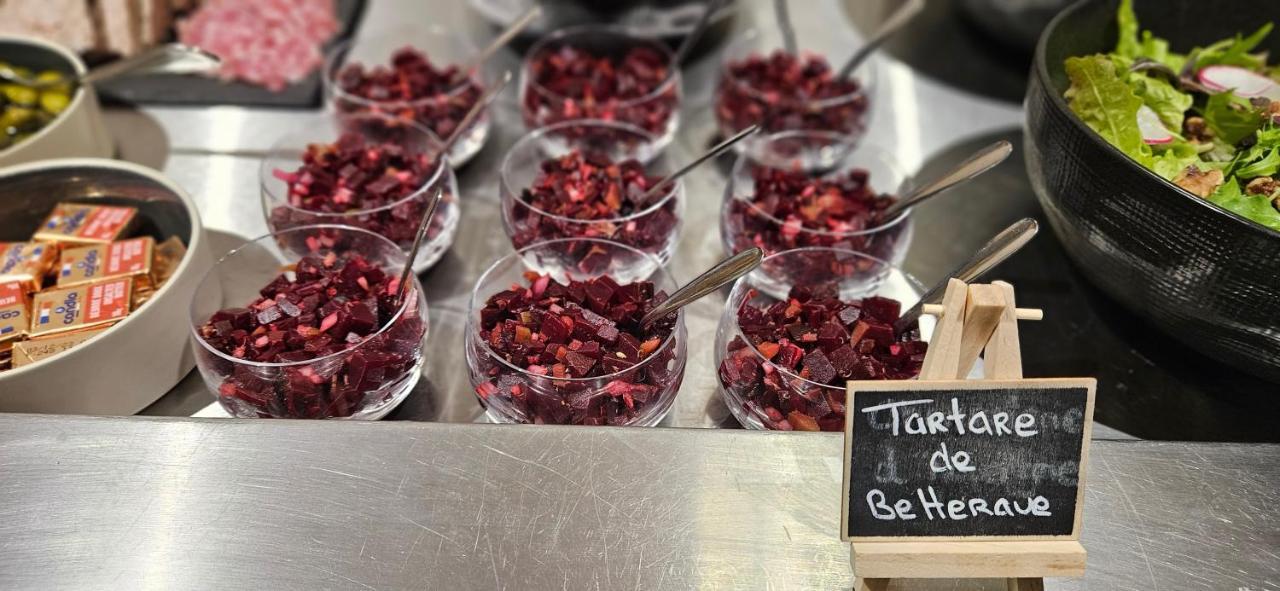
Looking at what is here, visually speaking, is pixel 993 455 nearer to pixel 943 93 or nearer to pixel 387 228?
pixel 387 228

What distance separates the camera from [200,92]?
6.44 ft

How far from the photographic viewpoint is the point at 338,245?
4.77 ft

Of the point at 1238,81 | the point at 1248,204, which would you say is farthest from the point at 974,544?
the point at 1238,81

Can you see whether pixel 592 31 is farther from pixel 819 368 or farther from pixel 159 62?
pixel 819 368

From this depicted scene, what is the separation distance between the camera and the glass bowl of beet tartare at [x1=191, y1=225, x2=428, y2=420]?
1.19 meters

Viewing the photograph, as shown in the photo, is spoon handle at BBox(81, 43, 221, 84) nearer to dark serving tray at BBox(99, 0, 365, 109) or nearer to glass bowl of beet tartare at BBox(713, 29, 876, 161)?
dark serving tray at BBox(99, 0, 365, 109)

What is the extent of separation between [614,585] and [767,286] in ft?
1.93

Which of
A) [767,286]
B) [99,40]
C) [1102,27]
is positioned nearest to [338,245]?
[767,286]

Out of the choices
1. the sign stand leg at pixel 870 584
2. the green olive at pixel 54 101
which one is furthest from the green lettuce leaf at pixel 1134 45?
the green olive at pixel 54 101

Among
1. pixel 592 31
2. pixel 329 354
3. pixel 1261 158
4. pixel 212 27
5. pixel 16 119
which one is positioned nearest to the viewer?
pixel 329 354

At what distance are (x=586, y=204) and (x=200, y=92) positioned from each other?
98 centimetres

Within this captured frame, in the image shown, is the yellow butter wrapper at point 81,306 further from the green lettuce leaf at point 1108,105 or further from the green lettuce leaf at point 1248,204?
the green lettuce leaf at point 1248,204

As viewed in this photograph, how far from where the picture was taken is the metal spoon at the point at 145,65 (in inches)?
66.9

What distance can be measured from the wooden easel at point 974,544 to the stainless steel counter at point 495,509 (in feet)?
0.38
